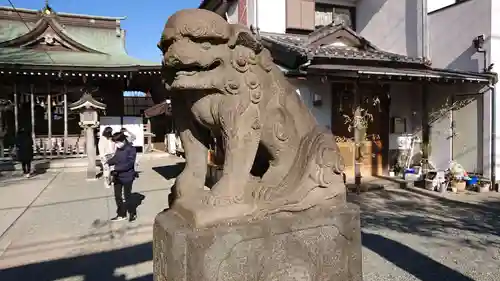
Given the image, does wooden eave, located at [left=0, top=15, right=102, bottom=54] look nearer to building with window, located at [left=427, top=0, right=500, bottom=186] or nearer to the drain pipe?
building with window, located at [left=427, top=0, right=500, bottom=186]

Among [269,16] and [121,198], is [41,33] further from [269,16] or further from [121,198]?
[121,198]

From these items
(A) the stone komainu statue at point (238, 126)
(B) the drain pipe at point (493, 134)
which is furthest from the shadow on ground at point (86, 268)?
(B) the drain pipe at point (493, 134)

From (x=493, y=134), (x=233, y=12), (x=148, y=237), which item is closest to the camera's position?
(x=148, y=237)

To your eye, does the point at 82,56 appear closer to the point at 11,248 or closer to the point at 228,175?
the point at 11,248

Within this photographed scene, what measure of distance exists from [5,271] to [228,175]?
3.47 meters

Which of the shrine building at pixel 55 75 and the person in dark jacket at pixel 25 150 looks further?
the shrine building at pixel 55 75

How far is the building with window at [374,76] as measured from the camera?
A: 841cm

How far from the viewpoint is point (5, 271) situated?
4.09 metres

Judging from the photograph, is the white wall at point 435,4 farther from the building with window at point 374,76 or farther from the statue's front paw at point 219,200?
the statue's front paw at point 219,200

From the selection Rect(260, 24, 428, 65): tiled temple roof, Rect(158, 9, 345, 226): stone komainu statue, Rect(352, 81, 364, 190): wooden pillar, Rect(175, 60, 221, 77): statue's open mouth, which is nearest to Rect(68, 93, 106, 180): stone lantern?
Rect(260, 24, 428, 65): tiled temple roof

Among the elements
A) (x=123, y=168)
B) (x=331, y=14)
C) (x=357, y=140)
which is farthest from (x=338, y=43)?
(x=123, y=168)

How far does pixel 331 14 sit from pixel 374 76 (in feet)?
16.0

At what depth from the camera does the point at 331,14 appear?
1222cm

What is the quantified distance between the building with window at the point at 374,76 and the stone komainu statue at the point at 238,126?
550cm
